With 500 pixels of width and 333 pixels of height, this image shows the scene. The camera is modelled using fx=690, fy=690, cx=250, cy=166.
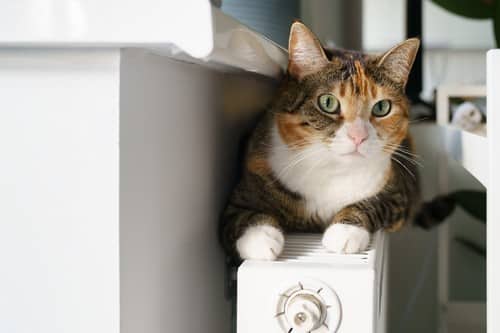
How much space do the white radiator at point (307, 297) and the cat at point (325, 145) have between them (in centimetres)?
20

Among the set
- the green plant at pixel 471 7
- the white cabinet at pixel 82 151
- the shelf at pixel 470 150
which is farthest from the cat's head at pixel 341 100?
the green plant at pixel 471 7

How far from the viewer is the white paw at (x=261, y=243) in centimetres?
89

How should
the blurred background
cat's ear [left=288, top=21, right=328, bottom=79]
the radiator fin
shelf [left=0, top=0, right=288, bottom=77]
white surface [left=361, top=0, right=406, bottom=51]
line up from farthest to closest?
white surface [left=361, top=0, right=406, bottom=51] → the blurred background → cat's ear [left=288, top=21, right=328, bottom=79] → the radiator fin → shelf [left=0, top=0, right=288, bottom=77]

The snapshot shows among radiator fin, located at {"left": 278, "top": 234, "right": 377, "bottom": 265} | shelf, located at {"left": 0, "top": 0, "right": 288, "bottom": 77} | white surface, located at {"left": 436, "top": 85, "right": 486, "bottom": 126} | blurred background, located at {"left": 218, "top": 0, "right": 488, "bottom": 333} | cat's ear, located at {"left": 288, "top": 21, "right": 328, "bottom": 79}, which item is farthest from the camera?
blurred background, located at {"left": 218, "top": 0, "right": 488, "bottom": 333}

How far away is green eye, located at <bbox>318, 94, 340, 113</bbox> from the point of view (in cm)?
108

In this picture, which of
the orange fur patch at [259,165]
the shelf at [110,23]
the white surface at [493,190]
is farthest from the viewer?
the orange fur patch at [259,165]

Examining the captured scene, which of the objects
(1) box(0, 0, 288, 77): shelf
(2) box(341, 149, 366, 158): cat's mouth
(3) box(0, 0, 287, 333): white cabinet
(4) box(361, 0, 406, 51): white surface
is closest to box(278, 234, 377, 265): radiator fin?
(2) box(341, 149, 366, 158): cat's mouth

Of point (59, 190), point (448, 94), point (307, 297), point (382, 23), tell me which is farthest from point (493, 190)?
point (382, 23)

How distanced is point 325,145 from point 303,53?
147 millimetres

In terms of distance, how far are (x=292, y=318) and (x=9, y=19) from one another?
0.44 m

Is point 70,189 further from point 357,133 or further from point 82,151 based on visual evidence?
point 357,133

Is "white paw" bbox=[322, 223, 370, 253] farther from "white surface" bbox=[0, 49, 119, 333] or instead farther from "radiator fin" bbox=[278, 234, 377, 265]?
"white surface" bbox=[0, 49, 119, 333]

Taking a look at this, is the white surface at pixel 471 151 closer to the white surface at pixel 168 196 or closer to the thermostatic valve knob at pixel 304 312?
the thermostatic valve knob at pixel 304 312

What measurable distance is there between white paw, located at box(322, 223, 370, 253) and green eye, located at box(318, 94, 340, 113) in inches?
7.7
